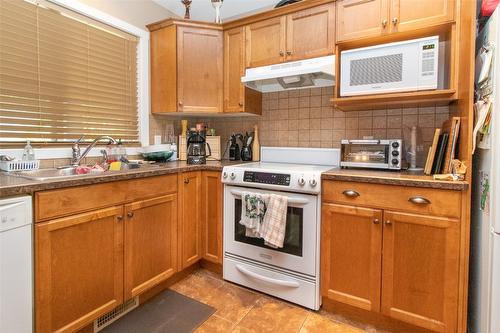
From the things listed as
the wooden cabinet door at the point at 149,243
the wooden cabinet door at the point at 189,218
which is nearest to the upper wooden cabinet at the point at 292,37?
the wooden cabinet door at the point at 189,218

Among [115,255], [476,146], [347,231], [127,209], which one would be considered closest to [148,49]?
[127,209]

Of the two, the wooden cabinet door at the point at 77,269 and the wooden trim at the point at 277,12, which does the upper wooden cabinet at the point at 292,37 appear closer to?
the wooden trim at the point at 277,12

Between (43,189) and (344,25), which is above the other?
(344,25)

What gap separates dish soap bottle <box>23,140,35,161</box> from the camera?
66.3 inches

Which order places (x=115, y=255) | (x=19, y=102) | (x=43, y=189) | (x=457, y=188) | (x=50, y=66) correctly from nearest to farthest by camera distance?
(x=43, y=189)
(x=457, y=188)
(x=115, y=255)
(x=19, y=102)
(x=50, y=66)

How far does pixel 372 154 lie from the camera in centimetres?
191

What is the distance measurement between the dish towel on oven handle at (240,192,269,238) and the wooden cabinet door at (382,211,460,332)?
76 centimetres

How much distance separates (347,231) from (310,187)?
0.35m

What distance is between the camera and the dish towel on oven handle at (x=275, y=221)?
5.83ft

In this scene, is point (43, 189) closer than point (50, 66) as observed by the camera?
Yes

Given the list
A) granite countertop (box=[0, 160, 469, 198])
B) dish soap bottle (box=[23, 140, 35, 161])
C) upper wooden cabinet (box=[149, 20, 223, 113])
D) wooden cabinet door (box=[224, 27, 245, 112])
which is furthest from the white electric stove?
dish soap bottle (box=[23, 140, 35, 161])

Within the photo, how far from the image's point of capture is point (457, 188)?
4.48ft

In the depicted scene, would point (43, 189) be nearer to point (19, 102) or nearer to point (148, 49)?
point (19, 102)

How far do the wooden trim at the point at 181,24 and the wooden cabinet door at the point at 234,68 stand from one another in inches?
4.9
